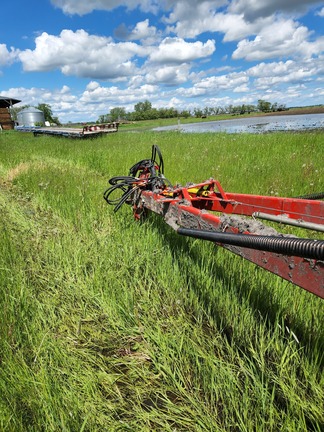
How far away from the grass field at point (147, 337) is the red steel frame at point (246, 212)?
0.45 m

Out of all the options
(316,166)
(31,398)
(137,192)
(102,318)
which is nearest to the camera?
(31,398)

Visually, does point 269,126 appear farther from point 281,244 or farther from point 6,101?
point 6,101

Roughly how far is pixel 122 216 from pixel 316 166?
4603mm

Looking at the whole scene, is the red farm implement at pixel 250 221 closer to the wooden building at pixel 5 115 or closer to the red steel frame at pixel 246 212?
the red steel frame at pixel 246 212

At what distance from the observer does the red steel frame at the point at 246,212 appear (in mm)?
1069

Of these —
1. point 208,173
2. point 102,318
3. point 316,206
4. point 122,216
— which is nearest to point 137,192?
point 122,216

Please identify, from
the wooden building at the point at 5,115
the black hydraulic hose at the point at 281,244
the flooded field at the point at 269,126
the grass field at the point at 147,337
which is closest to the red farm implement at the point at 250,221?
the black hydraulic hose at the point at 281,244

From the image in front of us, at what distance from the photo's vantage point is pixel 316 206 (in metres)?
2.03

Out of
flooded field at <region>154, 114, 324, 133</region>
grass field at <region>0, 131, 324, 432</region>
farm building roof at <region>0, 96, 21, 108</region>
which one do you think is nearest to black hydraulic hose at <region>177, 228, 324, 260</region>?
grass field at <region>0, 131, 324, 432</region>

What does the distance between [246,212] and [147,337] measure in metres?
1.35

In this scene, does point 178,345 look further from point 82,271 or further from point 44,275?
point 44,275

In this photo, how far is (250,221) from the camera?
1.50 metres

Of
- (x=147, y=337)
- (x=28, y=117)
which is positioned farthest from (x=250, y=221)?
(x=28, y=117)

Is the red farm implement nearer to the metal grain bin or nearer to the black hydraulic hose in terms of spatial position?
the black hydraulic hose
